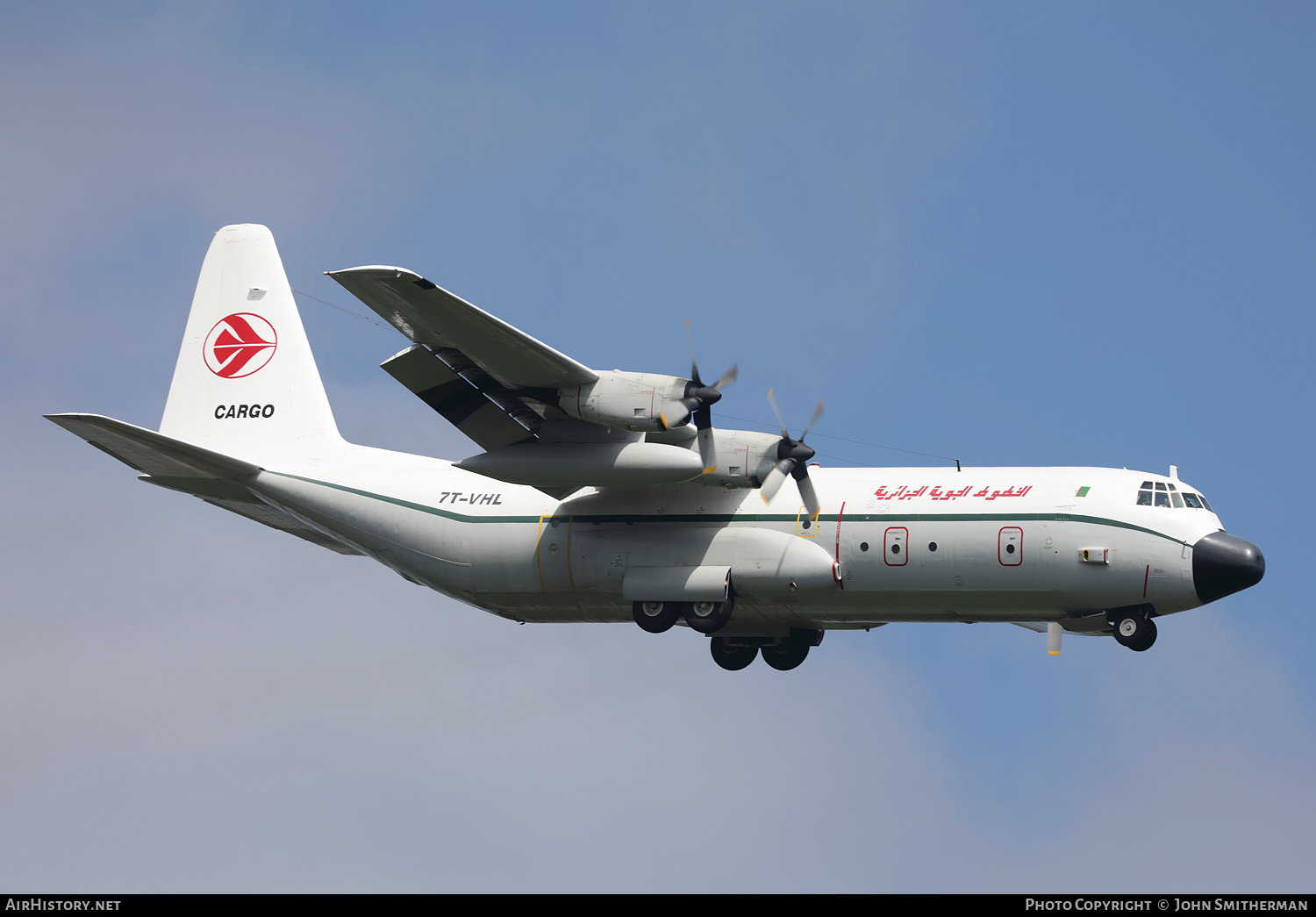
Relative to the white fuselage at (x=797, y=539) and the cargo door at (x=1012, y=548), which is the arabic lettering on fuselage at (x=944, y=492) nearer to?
the white fuselage at (x=797, y=539)

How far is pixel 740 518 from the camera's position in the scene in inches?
1145

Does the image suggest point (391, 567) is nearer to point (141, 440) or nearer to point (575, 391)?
point (141, 440)

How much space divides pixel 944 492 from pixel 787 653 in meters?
5.51

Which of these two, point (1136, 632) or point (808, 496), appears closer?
point (1136, 632)

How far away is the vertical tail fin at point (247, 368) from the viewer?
3244 cm

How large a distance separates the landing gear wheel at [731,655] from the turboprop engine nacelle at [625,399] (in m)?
7.68

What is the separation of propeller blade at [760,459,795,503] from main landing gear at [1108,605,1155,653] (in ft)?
19.6

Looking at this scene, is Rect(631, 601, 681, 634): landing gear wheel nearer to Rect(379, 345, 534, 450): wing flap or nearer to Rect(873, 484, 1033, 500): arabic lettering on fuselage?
Rect(379, 345, 534, 450): wing flap

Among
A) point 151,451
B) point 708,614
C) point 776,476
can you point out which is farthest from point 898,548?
point 151,451

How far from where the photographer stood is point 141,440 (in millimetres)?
28688

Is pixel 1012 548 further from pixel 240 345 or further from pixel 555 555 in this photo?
pixel 240 345
